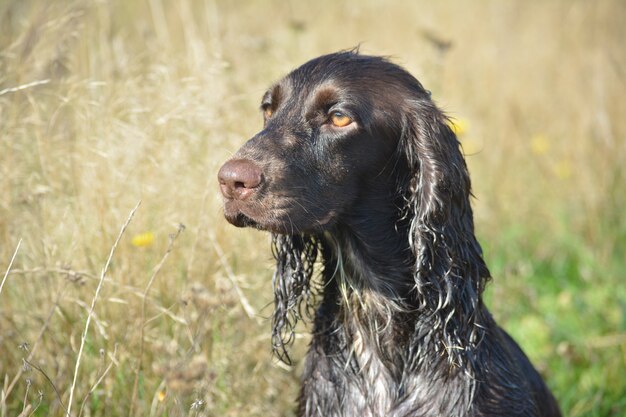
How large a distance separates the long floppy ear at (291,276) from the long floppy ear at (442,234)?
517mm

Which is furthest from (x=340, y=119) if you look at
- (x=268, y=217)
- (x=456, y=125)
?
(x=456, y=125)

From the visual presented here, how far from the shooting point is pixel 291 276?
3328mm

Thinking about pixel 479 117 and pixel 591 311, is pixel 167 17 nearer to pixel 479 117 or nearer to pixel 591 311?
pixel 479 117

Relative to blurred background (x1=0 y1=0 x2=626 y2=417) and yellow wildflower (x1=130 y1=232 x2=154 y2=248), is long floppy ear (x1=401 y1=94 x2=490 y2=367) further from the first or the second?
yellow wildflower (x1=130 y1=232 x2=154 y2=248)

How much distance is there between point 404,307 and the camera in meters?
3.10

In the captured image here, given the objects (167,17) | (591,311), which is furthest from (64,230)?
(167,17)

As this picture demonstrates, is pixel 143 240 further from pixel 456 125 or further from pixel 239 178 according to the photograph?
pixel 456 125

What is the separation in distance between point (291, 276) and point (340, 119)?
745 millimetres

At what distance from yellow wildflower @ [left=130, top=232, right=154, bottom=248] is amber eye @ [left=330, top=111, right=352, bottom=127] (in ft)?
4.21

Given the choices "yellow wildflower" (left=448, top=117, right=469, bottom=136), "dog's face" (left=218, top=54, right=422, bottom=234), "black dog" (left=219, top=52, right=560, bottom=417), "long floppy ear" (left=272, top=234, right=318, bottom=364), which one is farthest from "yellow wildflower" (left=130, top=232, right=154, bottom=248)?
"yellow wildflower" (left=448, top=117, right=469, bottom=136)

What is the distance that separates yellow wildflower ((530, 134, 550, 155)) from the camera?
21.5 ft

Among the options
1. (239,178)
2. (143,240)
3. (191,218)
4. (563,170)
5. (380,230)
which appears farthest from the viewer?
(563,170)

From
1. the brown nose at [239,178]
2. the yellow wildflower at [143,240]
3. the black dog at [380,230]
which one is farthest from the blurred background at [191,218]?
the black dog at [380,230]

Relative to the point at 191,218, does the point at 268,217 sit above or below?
above
